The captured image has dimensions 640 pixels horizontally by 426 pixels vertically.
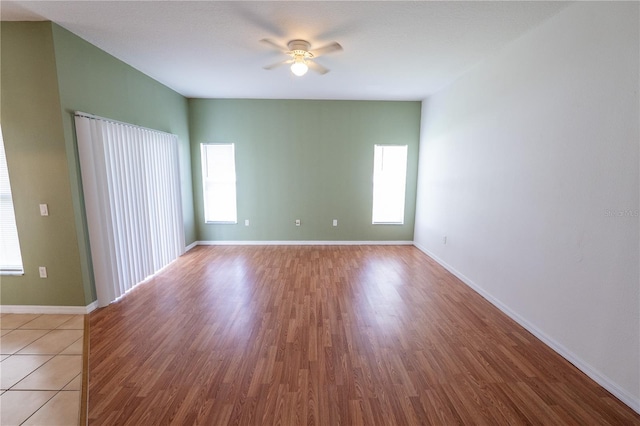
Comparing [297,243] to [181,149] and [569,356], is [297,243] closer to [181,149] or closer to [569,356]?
[181,149]

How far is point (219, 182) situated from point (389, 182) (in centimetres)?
339

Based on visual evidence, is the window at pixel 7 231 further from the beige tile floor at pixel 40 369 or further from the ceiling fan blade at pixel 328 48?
the ceiling fan blade at pixel 328 48

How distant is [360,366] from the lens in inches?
78.7

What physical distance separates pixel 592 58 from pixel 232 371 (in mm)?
3465

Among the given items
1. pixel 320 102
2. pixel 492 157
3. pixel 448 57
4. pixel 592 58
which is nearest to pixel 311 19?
pixel 448 57

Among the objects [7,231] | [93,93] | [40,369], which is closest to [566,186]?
[40,369]

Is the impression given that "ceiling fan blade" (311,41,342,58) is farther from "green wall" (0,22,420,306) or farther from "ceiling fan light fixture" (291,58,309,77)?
"green wall" (0,22,420,306)

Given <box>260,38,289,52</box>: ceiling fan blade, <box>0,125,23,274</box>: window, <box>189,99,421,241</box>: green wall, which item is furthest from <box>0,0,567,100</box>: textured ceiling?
<box>0,125,23,274</box>: window

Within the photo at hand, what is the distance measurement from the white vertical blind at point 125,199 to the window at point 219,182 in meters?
0.87

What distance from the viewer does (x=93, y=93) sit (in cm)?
282

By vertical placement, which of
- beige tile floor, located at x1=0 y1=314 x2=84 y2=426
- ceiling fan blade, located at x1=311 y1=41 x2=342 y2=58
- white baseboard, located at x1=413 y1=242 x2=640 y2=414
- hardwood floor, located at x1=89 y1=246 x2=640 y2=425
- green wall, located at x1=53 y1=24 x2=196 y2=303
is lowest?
beige tile floor, located at x1=0 y1=314 x2=84 y2=426

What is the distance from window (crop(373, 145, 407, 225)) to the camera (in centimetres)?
528

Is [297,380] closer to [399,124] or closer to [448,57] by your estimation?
[448,57]

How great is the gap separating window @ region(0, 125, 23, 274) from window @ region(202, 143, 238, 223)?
2727mm
